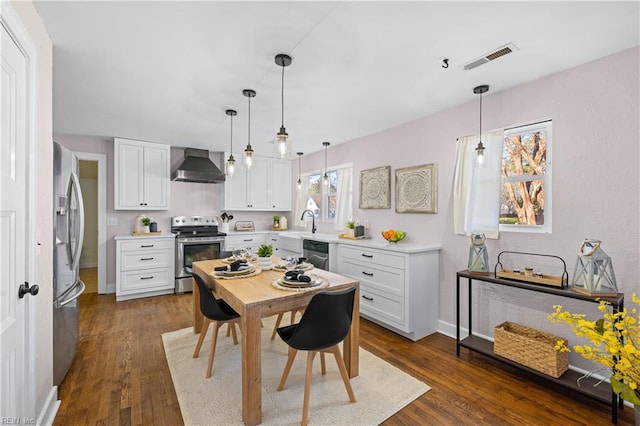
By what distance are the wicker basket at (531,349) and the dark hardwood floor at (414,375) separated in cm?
16

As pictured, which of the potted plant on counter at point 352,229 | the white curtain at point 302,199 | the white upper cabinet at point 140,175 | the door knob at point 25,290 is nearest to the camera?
the door knob at point 25,290

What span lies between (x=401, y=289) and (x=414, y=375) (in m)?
0.86

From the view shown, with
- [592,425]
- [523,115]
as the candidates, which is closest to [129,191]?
[523,115]

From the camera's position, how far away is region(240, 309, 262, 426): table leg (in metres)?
1.76

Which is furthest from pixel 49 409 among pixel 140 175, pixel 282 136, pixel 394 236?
pixel 140 175

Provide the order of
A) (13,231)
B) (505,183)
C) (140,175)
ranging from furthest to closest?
1. (140,175)
2. (505,183)
3. (13,231)

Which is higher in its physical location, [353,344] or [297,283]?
[297,283]

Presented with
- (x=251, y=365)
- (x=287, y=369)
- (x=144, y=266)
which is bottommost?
(x=287, y=369)

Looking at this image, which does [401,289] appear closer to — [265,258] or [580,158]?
[265,258]

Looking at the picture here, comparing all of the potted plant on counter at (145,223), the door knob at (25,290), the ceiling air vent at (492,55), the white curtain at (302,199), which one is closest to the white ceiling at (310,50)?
the ceiling air vent at (492,55)

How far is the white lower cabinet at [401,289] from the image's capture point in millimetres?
2967

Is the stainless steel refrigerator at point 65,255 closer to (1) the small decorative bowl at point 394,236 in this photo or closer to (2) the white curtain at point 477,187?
(1) the small decorative bowl at point 394,236

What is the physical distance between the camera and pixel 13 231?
1.40 metres

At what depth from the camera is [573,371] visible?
7.34 ft
